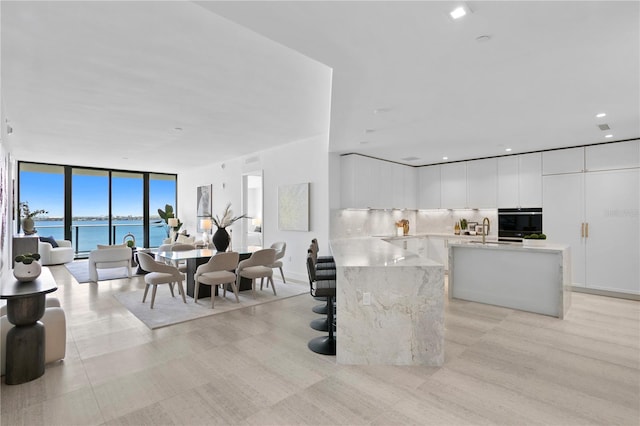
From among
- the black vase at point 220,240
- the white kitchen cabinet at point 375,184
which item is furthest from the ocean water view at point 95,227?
the white kitchen cabinet at point 375,184

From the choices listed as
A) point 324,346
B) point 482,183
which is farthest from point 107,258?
point 482,183

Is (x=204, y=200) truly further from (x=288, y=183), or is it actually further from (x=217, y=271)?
(x=217, y=271)

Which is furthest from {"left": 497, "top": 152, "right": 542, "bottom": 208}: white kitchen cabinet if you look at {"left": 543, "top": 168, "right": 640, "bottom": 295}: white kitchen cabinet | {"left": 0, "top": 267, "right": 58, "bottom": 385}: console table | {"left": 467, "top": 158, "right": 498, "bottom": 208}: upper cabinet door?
{"left": 0, "top": 267, "right": 58, "bottom": 385}: console table

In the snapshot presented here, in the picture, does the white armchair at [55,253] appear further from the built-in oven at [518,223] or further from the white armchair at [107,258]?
the built-in oven at [518,223]

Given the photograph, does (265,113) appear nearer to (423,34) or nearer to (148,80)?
(148,80)

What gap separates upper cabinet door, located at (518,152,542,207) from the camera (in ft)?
20.7

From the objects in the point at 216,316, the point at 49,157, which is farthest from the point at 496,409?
the point at 49,157

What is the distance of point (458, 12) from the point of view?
6.59 feet

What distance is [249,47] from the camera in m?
2.93

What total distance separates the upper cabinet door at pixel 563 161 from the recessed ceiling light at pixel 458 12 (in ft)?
17.3

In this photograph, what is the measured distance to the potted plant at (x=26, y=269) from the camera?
288 cm

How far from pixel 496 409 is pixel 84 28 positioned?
13.9ft

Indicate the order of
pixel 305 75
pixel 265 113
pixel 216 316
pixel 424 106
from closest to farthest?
pixel 305 75
pixel 424 106
pixel 216 316
pixel 265 113

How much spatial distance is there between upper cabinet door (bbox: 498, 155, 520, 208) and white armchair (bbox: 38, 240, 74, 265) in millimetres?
10959
